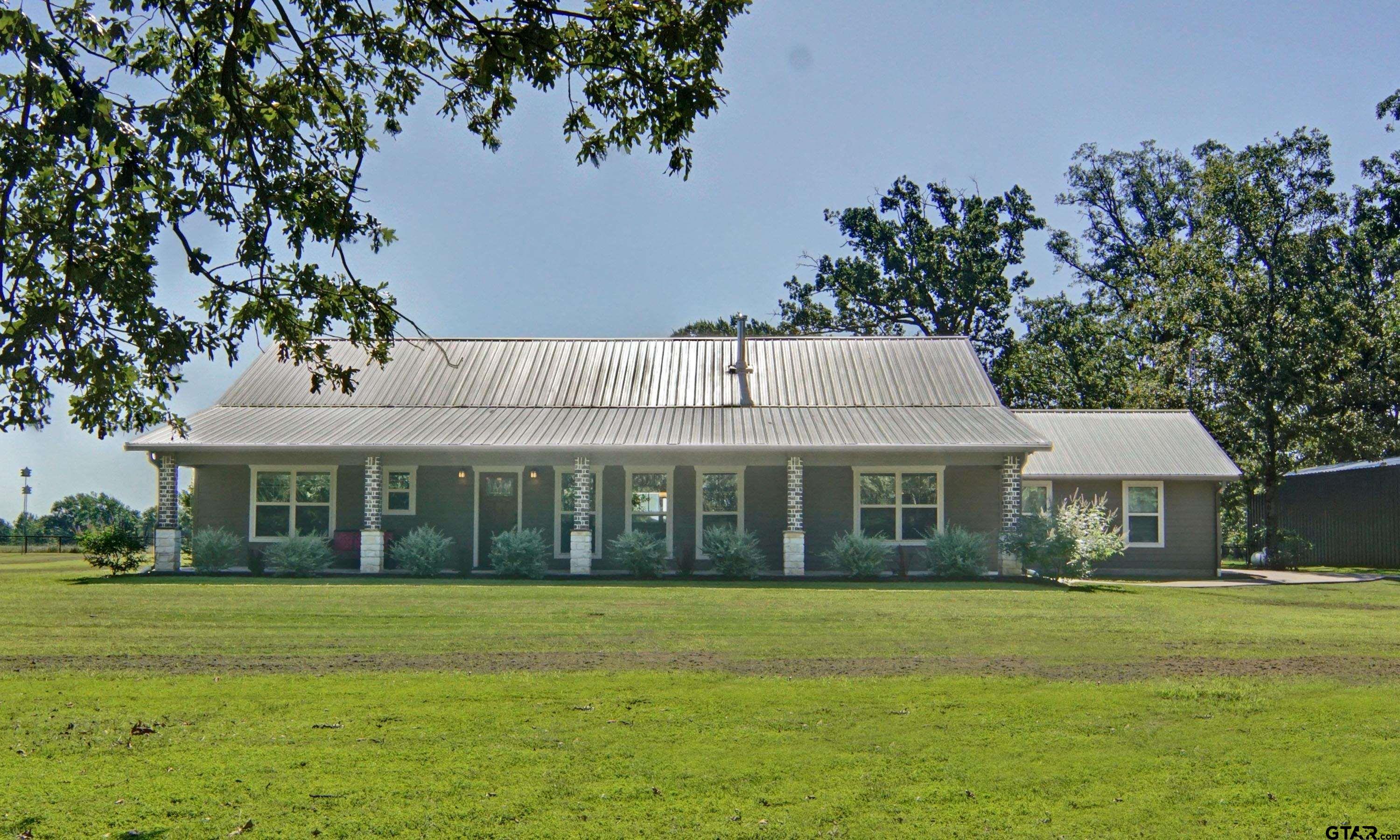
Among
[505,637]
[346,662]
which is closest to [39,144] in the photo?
[346,662]

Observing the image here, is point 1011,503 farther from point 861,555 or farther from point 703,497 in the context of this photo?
point 703,497

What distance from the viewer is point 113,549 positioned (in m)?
25.1

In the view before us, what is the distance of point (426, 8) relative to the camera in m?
11.1

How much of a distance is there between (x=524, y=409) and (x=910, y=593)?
11.2 m

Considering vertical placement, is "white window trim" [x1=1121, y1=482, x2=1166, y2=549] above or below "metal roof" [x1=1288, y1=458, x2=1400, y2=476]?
below

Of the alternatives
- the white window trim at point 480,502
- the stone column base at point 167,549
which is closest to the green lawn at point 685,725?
the stone column base at point 167,549

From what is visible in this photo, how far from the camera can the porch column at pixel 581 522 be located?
25109 mm

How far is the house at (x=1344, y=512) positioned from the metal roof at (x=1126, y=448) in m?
6.38

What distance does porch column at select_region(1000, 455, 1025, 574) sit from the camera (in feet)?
82.9

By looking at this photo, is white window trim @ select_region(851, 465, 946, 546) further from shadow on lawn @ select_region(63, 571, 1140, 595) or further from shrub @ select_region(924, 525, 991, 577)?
shadow on lawn @ select_region(63, 571, 1140, 595)

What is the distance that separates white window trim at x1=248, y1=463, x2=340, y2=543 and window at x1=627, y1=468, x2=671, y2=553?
6.16m

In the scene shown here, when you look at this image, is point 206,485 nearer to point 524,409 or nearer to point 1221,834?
point 524,409

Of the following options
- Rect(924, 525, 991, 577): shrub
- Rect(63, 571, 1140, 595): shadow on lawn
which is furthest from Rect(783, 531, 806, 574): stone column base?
Rect(924, 525, 991, 577): shrub

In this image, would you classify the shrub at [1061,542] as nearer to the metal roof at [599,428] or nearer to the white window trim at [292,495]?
the metal roof at [599,428]
